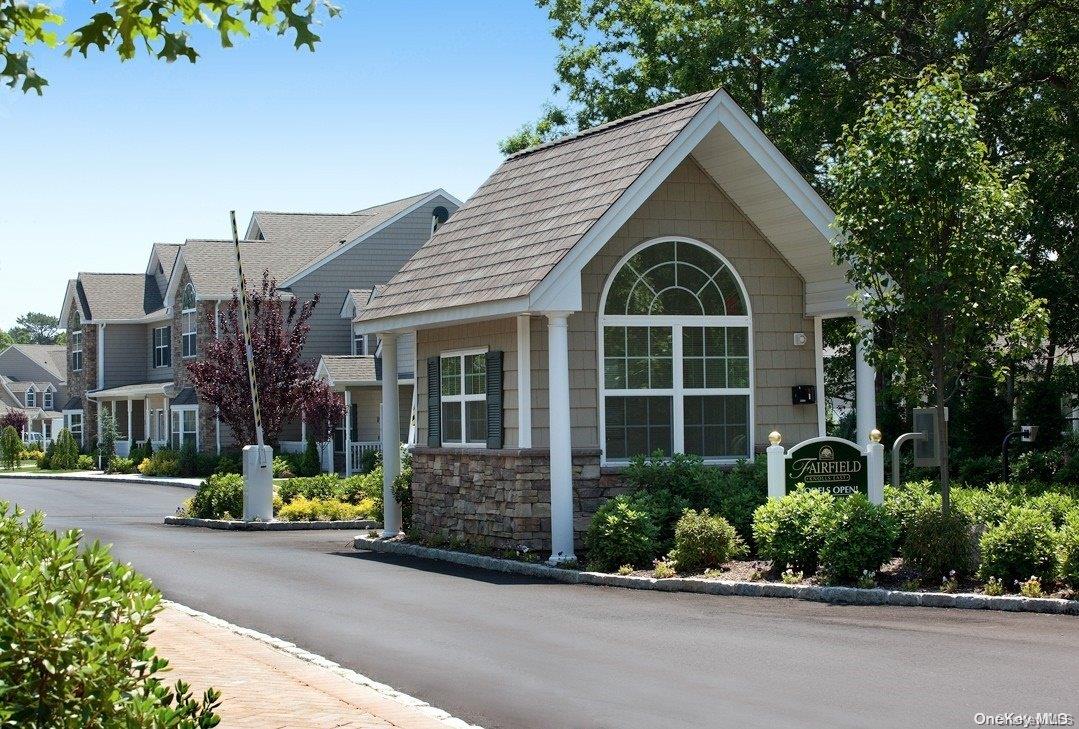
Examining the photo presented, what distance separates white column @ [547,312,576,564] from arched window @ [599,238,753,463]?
1.25 meters

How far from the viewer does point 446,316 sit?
18.9 metres

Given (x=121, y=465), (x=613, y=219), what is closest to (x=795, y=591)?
(x=613, y=219)

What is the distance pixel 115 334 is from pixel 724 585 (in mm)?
51367

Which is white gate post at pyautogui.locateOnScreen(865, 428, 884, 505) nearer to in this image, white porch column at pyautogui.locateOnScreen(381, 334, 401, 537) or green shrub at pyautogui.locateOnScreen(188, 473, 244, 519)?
white porch column at pyautogui.locateOnScreen(381, 334, 401, 537)

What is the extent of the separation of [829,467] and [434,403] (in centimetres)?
666

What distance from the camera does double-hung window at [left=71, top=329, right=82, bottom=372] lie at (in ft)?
214

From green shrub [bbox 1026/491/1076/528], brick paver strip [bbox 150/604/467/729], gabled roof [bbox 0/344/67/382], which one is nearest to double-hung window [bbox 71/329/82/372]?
gabled roof [bbox 0/344/67/382]

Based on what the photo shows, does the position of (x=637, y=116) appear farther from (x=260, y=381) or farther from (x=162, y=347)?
(x=162, y=347)

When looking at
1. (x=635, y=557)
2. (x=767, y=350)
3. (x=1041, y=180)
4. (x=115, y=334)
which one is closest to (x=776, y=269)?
(x=767, y=350)

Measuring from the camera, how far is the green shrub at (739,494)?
16969mm

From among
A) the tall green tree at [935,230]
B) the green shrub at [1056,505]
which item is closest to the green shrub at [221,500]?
the tall green tree at [935,230]

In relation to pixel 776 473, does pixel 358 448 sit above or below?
below

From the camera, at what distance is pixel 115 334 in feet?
201

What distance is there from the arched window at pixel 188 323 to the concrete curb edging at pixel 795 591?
119ft
